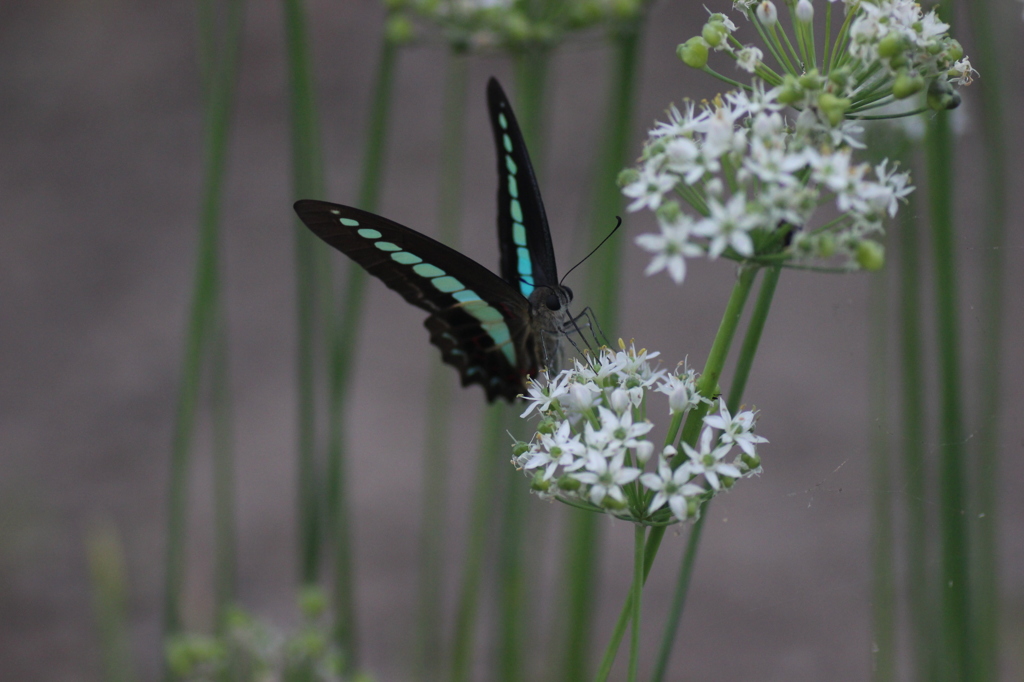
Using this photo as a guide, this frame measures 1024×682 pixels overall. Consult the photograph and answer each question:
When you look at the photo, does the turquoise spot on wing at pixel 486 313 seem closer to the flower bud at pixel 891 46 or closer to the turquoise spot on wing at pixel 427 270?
the turquoise spot on wing at pixel 427 270

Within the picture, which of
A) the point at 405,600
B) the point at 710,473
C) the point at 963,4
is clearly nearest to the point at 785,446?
the point at 405,600

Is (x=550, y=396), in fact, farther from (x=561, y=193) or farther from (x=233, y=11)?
(x=561, y=193)

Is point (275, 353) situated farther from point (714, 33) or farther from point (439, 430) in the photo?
point (714, 33)

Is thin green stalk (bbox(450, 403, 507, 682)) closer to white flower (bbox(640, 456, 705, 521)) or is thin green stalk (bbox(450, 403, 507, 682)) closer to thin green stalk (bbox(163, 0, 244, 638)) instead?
thin green stalk (bbox(163, 0, 244, 638))

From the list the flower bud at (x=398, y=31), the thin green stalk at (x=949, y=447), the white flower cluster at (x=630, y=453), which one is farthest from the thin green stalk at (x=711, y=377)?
the flower bud at (x=398, y=31)

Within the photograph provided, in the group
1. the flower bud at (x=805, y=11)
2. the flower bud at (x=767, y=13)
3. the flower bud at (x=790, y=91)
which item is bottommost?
the flower bud at (x=790, y=91)

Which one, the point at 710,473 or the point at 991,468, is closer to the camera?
the point at 710,473
